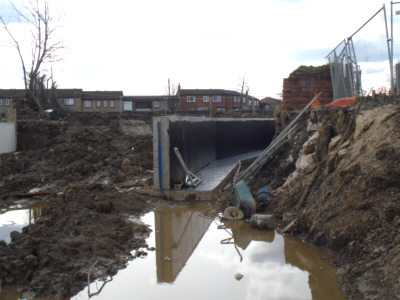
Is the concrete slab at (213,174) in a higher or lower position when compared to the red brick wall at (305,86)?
lower

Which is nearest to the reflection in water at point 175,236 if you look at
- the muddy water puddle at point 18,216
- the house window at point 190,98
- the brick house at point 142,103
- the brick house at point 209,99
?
the muddy water puddle at point 18,216

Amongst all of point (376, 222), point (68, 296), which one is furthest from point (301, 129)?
point (68, 296)

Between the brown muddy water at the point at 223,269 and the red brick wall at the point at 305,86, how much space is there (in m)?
8.70

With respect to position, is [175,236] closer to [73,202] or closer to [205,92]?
[73,202]

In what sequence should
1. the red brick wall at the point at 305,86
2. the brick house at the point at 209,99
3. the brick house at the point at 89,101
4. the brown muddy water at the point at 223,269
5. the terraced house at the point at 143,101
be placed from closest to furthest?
the brown muddy water at the point at 223,269 < the red brick wall at the point at 305,86 < the terraced house at the point at 143,101 < the brick house at the point at 89,101 < the brick house at the point at 209,99

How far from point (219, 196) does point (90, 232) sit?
4101 millimetres

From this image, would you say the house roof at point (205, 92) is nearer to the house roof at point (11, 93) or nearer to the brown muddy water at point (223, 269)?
the house roof at point (11, 93)

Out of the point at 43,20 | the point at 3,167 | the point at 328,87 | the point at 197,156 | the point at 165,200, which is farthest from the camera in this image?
the point at 43,20

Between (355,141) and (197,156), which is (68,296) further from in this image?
(197,156)

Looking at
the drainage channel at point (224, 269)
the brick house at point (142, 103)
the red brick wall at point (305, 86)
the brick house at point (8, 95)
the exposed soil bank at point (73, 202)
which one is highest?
the brick house at point (8, 95)

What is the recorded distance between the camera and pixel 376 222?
5.40 metres

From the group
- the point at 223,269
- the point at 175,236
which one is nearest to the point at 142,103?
the point at 175,236

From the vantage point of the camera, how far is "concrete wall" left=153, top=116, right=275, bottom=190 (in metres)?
10.0

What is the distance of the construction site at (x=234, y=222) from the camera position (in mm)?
4977
